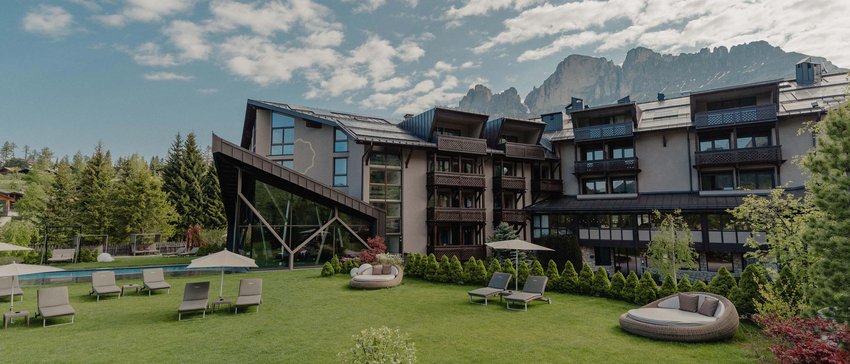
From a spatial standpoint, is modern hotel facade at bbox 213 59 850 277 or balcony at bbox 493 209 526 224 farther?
balcony at bbox 493 209 526 224

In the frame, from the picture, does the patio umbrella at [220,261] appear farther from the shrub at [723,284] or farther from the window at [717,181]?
the window at [717,181]

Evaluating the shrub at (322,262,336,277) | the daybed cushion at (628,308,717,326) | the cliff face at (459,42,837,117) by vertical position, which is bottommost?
the shrub at (322,262,336,277)

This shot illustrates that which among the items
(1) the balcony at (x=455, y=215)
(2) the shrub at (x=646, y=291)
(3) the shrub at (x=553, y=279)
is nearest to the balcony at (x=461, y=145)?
(1) the balcony at (x=455, y=215)

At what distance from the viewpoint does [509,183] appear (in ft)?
96.7

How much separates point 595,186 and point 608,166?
2180 millimetres

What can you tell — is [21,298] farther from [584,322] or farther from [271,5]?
[584,322]

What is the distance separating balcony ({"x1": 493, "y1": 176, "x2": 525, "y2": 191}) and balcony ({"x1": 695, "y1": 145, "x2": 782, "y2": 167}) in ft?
37.5

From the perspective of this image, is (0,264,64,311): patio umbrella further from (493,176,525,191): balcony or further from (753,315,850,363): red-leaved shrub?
(493,176,525,191): balcony

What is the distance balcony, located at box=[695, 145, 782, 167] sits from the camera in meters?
23.8

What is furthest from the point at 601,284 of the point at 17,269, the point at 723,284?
the point at 17,269

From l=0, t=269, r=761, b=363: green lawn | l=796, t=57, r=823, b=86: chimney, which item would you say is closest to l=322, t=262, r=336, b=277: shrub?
l=0, t=269, r=761, b=363: green lawn

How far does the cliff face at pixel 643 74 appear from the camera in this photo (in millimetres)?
146125

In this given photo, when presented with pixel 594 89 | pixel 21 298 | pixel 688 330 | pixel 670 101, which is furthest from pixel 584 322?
pixel 594 89

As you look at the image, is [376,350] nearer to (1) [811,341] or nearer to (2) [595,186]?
(1) [811,341]
